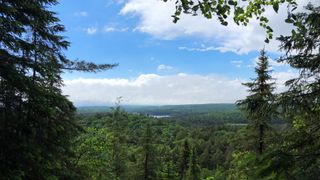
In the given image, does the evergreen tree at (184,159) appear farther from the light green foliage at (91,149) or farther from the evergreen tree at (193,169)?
the light green foliage at (91,149)

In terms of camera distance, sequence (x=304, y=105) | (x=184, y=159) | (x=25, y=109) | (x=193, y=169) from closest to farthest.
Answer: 1. (x=304, y=105)
2. (x=25, y=109)
3. (x=193, y=169)
4. (x=184, y=159)

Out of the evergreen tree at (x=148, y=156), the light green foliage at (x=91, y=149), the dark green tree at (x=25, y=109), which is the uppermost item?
the dark green tree at (x=25, y=109)

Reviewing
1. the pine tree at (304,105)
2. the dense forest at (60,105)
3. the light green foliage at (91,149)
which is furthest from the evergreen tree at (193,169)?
the pine tree at (304,105)

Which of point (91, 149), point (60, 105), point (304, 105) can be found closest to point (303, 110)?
point (304, 105)

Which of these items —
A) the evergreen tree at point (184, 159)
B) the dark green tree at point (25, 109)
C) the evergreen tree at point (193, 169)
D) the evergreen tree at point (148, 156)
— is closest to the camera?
the dark green tree at point (25, 109)

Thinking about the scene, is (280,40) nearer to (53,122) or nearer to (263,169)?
(263,169)

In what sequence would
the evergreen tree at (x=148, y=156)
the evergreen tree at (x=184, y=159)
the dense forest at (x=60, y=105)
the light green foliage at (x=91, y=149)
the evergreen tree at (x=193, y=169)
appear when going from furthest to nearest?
the evergreen tree at (x=184, y=159) < the evergreen tree at (x=193, y=169) < the evergreen tree at (x=148, y=156) < the light green foliage at (x=91, y=149) < the dense forest at (x=60, y=105)

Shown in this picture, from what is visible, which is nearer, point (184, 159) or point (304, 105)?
point (304, 105)

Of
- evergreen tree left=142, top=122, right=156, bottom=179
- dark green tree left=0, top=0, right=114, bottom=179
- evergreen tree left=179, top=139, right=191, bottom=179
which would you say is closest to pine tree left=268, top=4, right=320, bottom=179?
dark green tree left=0, top=0, right=114, bottom=179

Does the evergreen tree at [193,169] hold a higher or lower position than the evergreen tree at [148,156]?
lower

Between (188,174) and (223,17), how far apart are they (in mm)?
49407

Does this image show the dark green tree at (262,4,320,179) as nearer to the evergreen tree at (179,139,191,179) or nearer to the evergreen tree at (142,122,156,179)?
the evergreen tree at (142,122,156,179)

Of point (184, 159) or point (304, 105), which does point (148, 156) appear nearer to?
point (184, 159)

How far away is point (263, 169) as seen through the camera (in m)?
5.56
